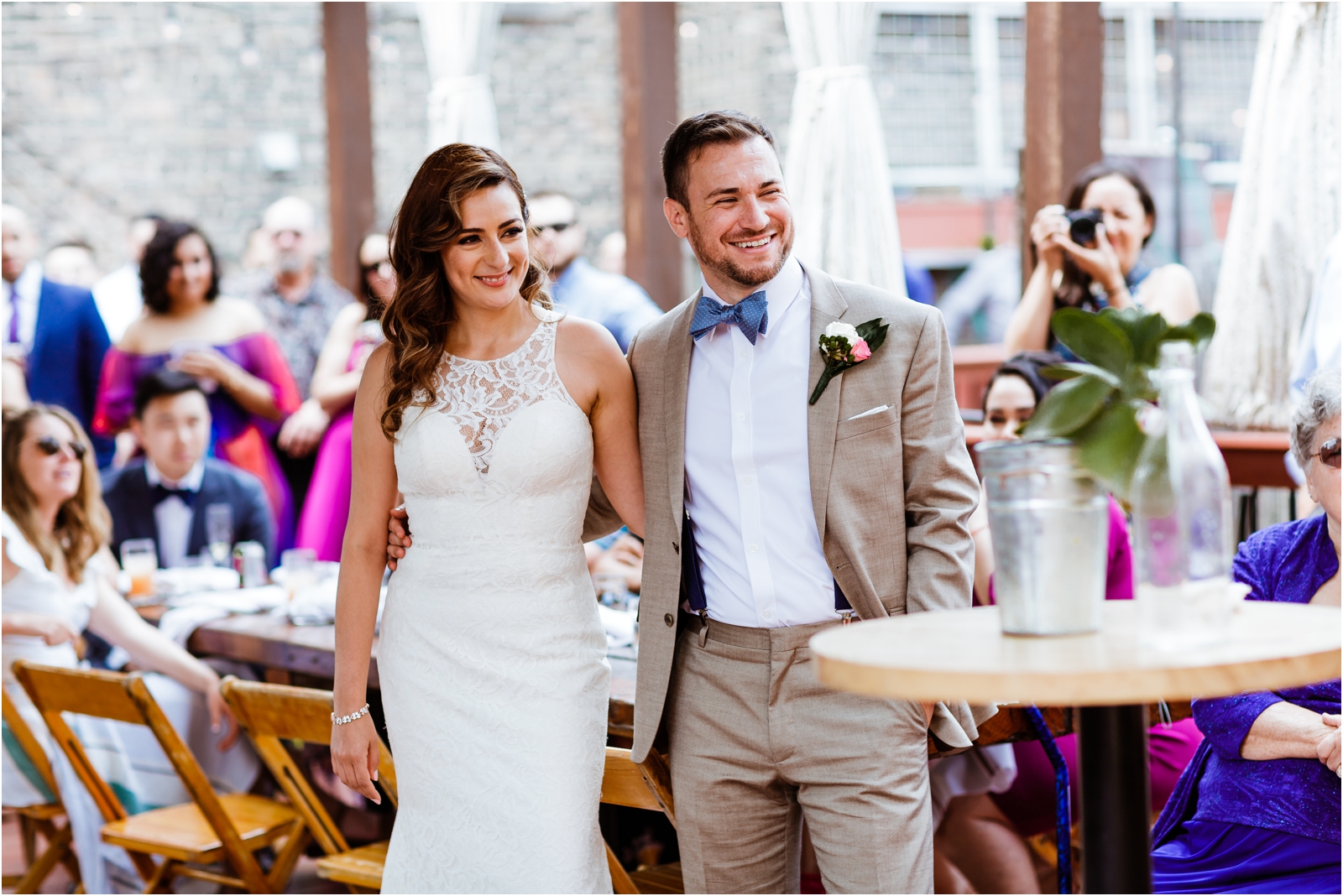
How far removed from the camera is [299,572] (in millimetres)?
4156

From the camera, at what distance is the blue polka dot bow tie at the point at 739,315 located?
6.79 feet

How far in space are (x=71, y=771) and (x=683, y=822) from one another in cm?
212

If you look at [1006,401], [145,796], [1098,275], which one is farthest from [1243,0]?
[145,796]

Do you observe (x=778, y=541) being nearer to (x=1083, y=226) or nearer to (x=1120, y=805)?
(x=1120, y=805)

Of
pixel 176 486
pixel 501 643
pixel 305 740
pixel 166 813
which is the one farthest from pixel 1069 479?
pixel 176 486

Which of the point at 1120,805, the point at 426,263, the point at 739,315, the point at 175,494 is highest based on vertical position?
the point at 426,263

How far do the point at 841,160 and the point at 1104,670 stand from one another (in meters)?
3.63

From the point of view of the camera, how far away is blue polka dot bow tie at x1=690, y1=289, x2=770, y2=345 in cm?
207

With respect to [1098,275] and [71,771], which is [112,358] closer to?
[71,771]

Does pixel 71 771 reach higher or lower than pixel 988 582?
lower

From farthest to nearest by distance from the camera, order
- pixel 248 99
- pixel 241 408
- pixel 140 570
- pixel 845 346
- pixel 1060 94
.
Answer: pixel 248 99 → pixel 241 408 → pixel 1060 94 → pixel 140 570 → pixel 845 346

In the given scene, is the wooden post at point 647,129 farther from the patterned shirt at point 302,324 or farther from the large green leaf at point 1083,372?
the large green leaf at point 1083,372

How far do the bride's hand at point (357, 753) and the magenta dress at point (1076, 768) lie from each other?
4.31 ft

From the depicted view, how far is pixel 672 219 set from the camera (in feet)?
7.10
